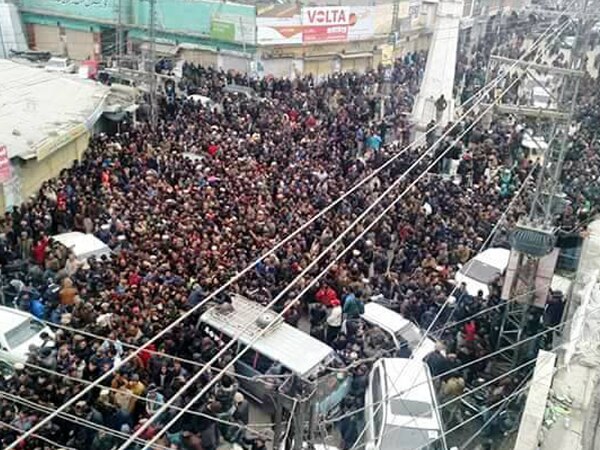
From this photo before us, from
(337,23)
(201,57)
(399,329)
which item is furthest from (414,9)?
(399,329)

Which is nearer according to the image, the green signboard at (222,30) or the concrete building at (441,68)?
the concrete building at (441,68)

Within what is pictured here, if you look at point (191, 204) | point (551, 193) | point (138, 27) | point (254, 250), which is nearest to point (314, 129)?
point (191, 204)

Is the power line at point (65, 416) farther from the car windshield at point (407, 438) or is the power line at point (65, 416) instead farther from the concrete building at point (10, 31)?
the concrete building at point (10, 31)

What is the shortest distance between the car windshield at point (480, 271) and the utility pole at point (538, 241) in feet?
5.07

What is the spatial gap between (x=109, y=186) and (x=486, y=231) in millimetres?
8468

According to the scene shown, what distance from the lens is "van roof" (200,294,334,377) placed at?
34.7 ft

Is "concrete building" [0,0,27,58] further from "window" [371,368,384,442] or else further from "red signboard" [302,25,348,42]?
"window" [371,368,384,442]

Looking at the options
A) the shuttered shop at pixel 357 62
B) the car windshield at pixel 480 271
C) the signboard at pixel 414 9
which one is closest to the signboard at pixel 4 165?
the car windshield at pixel 480 271

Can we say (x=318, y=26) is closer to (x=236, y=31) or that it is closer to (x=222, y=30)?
(x=236, y=31)

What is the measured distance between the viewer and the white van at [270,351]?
34.6ft

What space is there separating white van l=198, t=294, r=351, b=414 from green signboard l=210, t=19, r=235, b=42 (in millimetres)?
21637

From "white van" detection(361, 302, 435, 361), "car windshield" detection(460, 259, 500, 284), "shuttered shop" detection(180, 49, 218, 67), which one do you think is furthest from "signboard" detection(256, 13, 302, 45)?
"white van" detection(361, 302, 435, 361)

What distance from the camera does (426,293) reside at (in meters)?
13.1

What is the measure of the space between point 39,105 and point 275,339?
1409 centimetres
